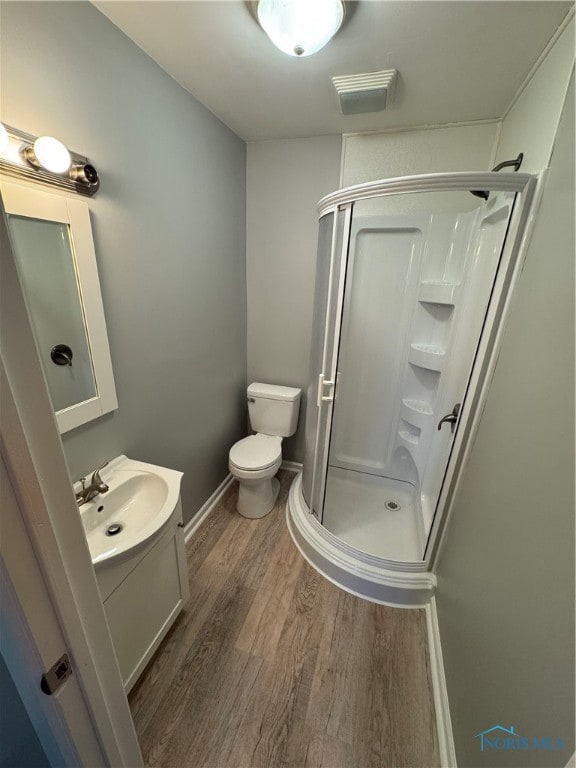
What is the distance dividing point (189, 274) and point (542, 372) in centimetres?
163

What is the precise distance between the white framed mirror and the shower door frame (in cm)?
104

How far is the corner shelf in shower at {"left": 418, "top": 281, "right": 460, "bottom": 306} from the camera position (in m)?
1.79

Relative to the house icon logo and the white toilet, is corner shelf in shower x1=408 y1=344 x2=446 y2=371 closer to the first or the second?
the white toilet

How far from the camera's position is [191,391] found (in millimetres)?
1834

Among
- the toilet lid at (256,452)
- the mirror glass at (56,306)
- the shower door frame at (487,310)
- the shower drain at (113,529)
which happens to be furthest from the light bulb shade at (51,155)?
the toilet lid at (256,452)

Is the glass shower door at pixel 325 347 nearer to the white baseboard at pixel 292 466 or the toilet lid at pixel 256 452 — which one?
the toilet lid at pixel 256 452

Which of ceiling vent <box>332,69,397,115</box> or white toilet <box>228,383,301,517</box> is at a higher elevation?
ceiling vent <box>332,69,397,115</box>

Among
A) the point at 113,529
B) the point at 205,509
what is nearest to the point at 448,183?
the point at 113,529

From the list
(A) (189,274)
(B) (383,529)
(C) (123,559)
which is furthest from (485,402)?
(A) (189,274)

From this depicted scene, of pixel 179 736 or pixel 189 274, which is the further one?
pixel 189 274

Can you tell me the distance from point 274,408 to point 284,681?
1.49m

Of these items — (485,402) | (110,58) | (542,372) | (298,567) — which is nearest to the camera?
(542,372)

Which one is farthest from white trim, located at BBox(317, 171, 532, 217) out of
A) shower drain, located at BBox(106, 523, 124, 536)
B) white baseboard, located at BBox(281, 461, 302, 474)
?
white baseboard, located at BBox(281, 461, 302, 474)

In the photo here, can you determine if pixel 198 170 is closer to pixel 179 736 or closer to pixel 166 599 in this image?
pixel 166 599
